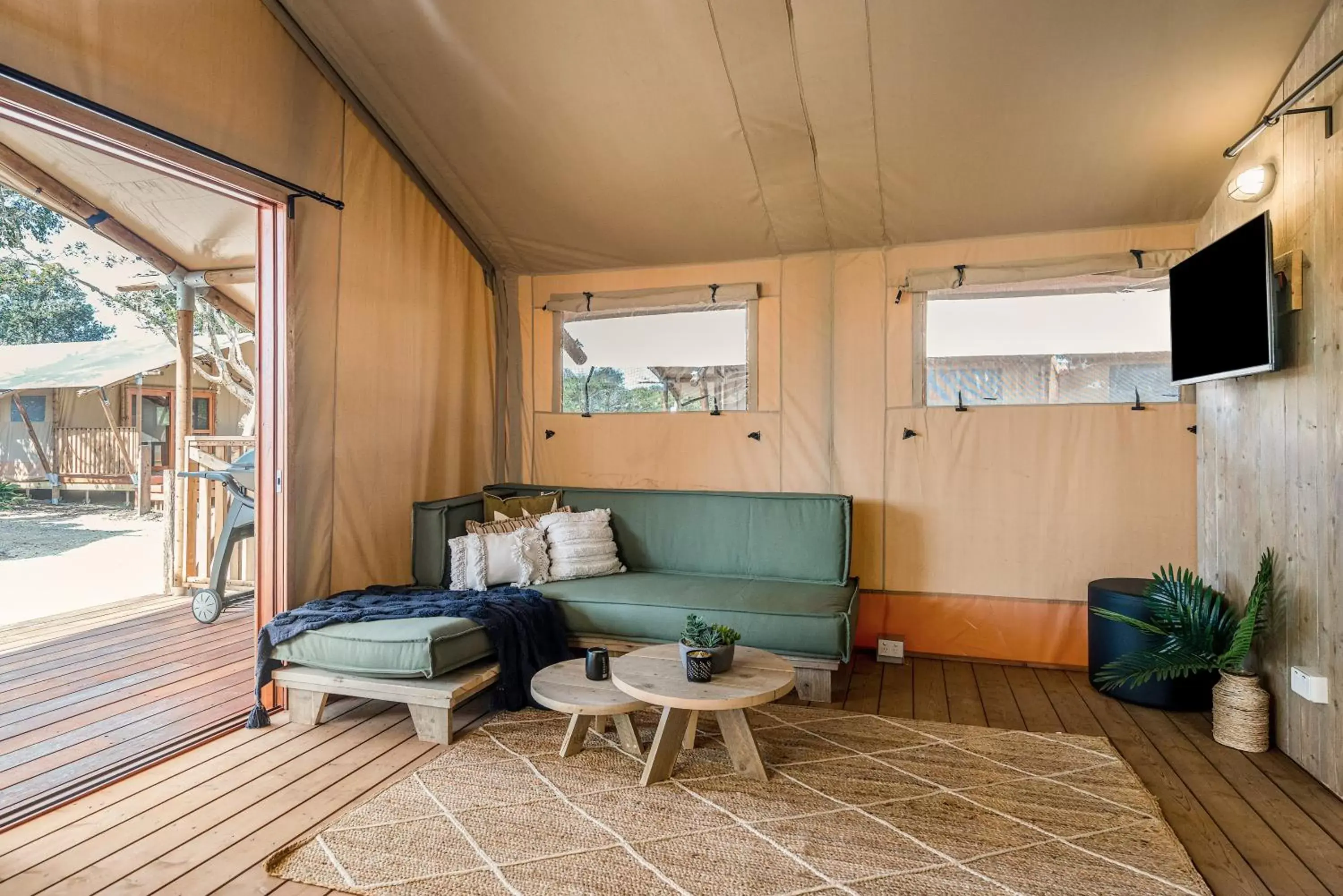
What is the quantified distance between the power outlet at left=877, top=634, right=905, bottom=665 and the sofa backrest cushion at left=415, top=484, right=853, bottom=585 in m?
0.41

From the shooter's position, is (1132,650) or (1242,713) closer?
(1242,713)

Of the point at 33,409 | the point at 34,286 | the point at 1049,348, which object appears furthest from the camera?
the point at 33,409

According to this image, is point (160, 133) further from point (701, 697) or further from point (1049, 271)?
point (1049, 271)

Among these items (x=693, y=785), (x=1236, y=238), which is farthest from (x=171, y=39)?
(x=1236, y=238)

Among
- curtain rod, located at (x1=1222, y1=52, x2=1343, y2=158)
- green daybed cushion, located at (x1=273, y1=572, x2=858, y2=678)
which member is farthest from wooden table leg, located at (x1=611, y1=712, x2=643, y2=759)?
curtain rod, located at (x1=1222, y1=52, x2=1343, y2=158)

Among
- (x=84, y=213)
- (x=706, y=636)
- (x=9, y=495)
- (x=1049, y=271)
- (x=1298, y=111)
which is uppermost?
(x=84, y=213)

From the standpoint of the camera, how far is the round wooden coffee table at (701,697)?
7.18 feet

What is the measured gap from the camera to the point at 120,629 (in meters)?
4.10

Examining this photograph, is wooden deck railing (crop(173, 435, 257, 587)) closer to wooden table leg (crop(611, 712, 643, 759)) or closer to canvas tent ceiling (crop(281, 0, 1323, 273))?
canvas tent ceiling (crop(281, 0, 1323, 273))

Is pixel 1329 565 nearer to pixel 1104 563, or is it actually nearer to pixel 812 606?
pixel 1104 563

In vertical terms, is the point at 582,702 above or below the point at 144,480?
below

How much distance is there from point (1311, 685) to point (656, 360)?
3240 millimetres

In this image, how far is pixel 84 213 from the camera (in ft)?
13.0

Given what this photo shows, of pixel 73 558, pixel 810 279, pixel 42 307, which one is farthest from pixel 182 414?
pixel 810 279
